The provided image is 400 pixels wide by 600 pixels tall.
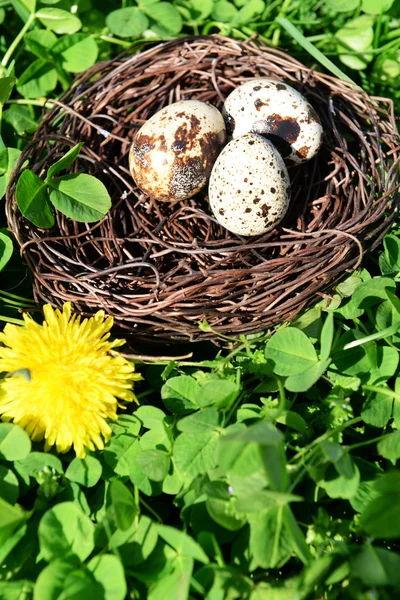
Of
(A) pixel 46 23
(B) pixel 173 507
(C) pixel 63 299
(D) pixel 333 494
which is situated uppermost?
(A) pixel 46 23

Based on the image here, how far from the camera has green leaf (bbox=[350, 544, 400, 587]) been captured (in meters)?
0.95

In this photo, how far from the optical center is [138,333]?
146cm

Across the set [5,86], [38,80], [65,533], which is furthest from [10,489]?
[38,80]

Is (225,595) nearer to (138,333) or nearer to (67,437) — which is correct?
(67,437)

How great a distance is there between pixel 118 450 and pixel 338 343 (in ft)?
1.91

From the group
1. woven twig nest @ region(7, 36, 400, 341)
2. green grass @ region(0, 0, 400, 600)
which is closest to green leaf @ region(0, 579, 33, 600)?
green grass @ region(0, 0, 400, 600)

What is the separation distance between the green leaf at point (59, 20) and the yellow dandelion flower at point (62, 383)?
1058 mm

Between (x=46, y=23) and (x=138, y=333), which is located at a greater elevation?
(x=46, y=23)

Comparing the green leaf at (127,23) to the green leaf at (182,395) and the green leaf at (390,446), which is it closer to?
the green leaf at (182,395)

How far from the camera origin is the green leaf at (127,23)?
182 centimetres

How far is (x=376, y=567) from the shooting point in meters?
0.98

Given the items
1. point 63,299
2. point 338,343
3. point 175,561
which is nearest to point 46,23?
point 63,299

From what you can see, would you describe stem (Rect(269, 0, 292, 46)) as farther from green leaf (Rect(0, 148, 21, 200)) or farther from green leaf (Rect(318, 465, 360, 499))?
green leaf (Rect(318, 465, 360, 499))

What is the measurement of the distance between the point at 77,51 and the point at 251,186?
86 centimetres
